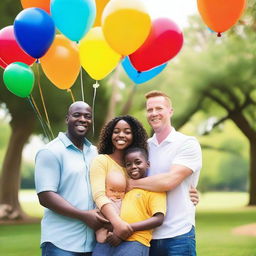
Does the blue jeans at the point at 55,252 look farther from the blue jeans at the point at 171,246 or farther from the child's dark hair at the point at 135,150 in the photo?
the child's dark hair at the point at 135,150

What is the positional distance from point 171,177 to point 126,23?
1134 mm

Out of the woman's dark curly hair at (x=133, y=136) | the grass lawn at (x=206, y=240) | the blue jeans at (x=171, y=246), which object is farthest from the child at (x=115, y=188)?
the grass lawn at (x=206, y=240)

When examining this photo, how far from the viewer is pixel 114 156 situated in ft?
10.4

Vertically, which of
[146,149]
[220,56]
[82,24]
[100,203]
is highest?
[220,56]

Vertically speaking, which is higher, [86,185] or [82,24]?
[82,24]

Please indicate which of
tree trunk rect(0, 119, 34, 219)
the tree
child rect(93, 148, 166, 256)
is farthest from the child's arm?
the tree

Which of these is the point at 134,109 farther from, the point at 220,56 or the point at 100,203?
the point at 100,203

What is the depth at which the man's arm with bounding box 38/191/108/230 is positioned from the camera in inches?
117

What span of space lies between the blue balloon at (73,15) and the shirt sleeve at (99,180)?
3.91ft

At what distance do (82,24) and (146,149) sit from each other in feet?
3.74

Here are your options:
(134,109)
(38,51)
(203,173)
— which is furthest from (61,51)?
(203,173)

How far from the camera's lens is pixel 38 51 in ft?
12.4

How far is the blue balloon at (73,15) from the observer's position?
3.69m

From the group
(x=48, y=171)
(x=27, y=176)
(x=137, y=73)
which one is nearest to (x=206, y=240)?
(x=137, y=73)
